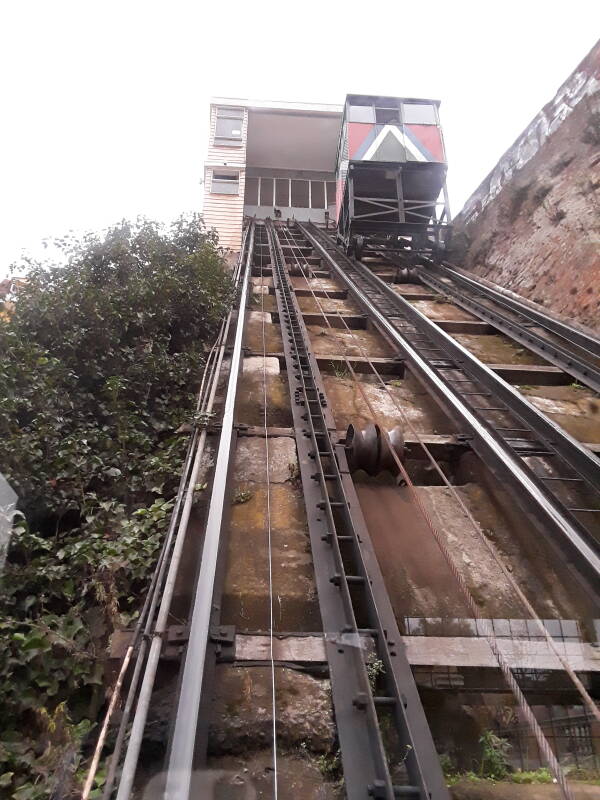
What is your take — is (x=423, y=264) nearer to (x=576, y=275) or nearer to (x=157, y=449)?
(x=576, y=275)

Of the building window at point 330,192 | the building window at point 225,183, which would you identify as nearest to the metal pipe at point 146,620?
the building window at point 225,183

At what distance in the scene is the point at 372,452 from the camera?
3.29 metres

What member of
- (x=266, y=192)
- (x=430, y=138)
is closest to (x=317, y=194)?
(x=266, y=192)

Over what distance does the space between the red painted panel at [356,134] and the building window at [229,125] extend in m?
6.22

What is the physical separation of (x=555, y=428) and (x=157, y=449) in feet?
10.0

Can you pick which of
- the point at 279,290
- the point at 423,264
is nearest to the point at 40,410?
the point at 279,290

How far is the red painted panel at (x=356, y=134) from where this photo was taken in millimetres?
11195

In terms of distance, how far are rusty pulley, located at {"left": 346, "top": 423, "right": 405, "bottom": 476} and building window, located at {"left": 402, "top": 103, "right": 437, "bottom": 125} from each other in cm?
1092

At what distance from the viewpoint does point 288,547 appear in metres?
2.65

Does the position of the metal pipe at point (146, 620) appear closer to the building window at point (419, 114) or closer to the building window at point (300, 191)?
the building window at point (419, 114)

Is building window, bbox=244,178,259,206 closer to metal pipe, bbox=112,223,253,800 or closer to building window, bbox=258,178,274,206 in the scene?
building window, bbox=258,178,274,206

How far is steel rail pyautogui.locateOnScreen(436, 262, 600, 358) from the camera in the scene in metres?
5.45

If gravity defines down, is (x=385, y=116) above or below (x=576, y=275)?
above

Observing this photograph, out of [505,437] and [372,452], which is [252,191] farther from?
[372,452]
